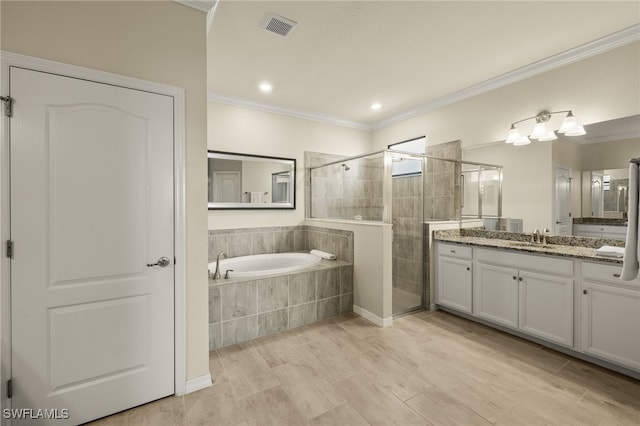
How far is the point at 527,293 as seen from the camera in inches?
101

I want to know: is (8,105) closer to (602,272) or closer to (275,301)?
(275,301)

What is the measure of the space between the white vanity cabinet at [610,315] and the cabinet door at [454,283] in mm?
965

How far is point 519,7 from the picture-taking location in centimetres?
210

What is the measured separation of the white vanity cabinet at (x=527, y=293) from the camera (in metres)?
2.34

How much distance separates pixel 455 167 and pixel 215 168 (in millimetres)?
3151

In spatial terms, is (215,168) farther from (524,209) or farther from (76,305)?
(524,209)

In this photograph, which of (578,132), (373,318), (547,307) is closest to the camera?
(547,307)

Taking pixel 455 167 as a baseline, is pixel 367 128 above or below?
above

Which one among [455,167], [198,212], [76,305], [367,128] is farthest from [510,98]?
[76,305]

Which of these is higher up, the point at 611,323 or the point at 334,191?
the point at 334,191

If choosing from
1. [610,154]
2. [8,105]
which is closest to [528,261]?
[610,154]

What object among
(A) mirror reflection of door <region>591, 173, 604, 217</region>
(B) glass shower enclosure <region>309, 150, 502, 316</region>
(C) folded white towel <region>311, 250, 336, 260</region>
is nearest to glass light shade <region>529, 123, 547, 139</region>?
(B) glass shower enclosure <region>309, 150, 502, 316</region>

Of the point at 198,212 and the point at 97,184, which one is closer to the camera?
the point at 97,184

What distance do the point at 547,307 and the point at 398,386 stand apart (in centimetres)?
153
